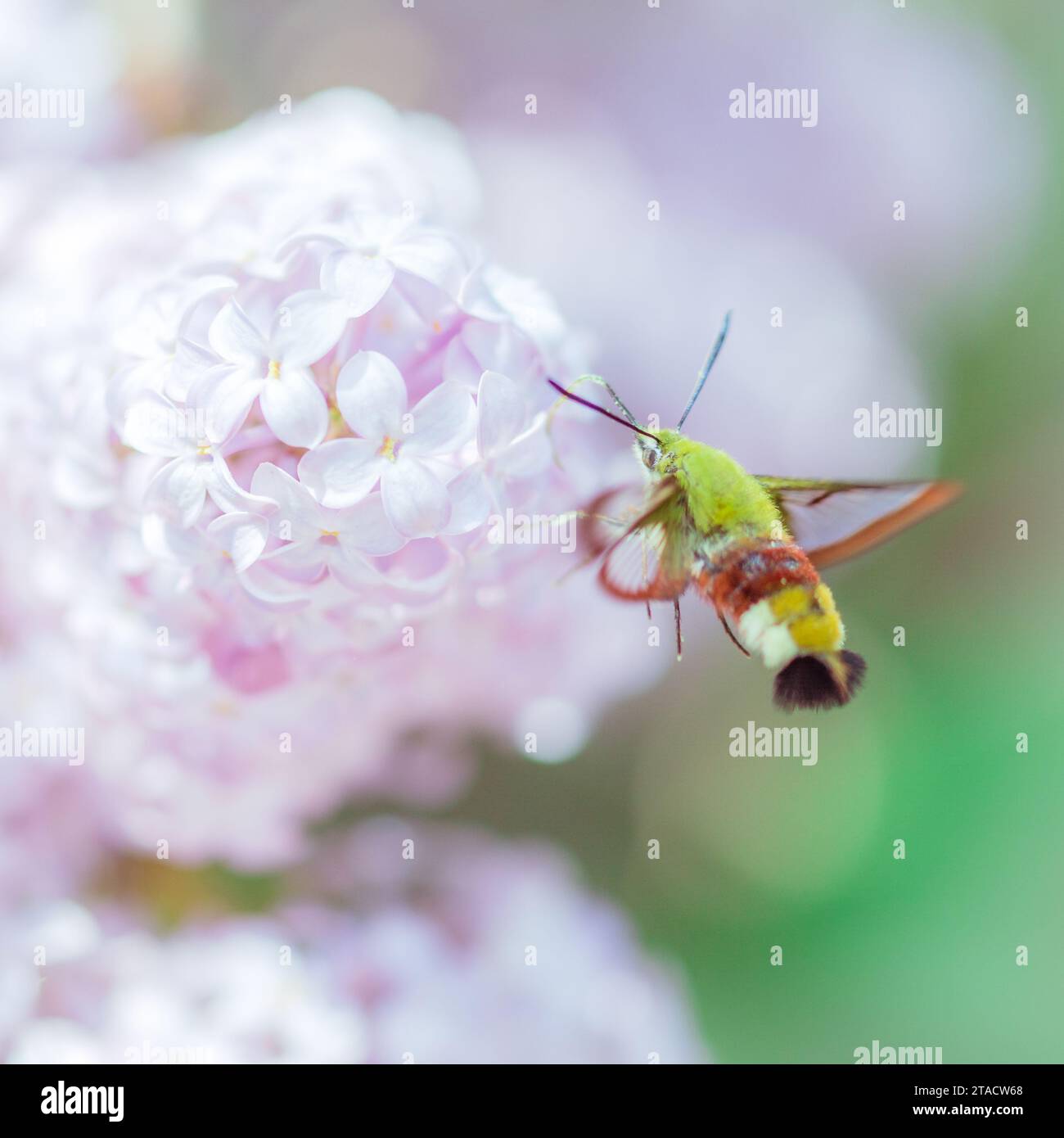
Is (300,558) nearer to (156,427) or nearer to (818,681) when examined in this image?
(156,427)

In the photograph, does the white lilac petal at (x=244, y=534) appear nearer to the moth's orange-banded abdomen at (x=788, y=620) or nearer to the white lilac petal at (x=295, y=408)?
the white lilac petal at (x=295, y=408)

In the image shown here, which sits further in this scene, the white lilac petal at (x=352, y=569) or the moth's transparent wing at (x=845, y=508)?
the moth's transparent wing at (x=845, y=508)

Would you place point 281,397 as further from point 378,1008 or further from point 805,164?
point 805,164

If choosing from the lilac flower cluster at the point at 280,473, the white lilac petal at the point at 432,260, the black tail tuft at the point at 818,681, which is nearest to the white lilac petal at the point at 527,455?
the lilac flower cluster at the point at 280,473

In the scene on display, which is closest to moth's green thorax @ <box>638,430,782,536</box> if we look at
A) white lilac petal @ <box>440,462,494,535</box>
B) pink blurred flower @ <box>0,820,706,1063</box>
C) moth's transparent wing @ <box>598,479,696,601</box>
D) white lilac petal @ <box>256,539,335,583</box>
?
moth's transparent wing @ <box>598,479,696,601</box>

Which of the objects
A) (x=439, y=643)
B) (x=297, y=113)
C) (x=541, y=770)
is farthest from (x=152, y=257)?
(x=541, y=770)

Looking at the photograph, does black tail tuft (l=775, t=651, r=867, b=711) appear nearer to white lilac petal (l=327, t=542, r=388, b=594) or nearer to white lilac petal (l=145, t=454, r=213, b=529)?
white lilac petal (l=327, t=542, r=388, b=594)

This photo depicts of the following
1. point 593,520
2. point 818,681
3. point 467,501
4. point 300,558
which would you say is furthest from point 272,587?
point 818,681
